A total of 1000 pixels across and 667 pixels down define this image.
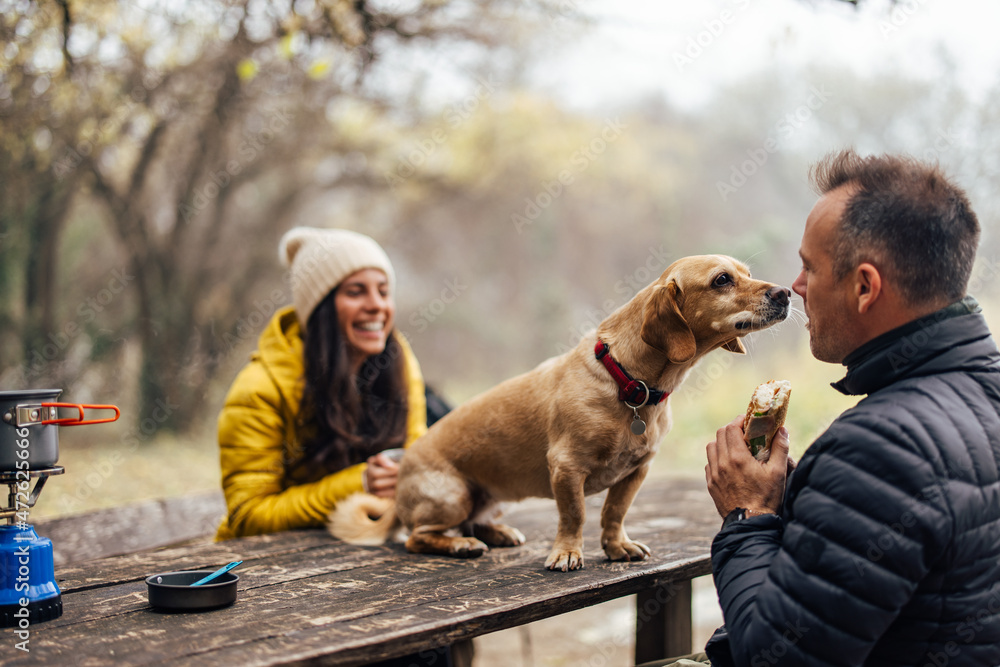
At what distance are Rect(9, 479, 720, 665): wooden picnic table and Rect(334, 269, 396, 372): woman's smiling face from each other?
0.78 meters

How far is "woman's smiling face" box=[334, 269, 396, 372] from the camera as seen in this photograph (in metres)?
2.96

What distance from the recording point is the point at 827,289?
4.52 feet

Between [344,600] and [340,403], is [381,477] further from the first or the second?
[344,600]

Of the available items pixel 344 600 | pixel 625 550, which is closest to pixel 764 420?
pixel 625 550

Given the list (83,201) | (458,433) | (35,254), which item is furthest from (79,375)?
(458,433)

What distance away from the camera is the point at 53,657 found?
1.33m

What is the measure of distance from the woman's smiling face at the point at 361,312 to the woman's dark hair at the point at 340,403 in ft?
0.13

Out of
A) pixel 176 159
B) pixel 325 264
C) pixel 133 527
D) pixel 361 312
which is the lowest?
pixel 133 527

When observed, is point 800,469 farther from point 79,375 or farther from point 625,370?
point 79,375

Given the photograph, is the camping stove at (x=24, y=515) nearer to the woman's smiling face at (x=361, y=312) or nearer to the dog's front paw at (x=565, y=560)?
the dog's front paw at (x=565, y=560)

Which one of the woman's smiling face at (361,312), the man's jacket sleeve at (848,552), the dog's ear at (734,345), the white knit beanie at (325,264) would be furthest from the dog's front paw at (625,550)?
the white knit beanie at (325,264)

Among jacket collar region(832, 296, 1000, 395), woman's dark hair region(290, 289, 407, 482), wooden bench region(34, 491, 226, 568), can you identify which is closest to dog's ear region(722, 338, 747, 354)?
jacket collar region(832, 296, 1000, 395)

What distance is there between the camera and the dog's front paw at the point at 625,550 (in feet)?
6.45

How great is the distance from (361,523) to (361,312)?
0.91 m
